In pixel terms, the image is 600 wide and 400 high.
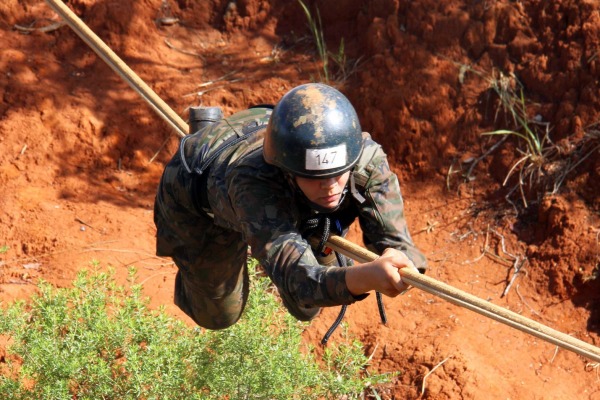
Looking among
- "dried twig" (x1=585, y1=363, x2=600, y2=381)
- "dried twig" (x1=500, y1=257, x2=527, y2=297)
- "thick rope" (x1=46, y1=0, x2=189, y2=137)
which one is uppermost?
"thick rope" (x1=46, y1=0, x2=189, y2=137)

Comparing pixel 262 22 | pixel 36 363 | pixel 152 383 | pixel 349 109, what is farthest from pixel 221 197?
pixel 262 22

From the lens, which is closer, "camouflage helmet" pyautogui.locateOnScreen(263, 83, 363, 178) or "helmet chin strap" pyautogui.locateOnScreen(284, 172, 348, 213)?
"camouflage helmet" pyautogui.locateOnScreen(263, 83, 363, 178)

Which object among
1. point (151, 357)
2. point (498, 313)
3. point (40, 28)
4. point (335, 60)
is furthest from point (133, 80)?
point (40, 28)

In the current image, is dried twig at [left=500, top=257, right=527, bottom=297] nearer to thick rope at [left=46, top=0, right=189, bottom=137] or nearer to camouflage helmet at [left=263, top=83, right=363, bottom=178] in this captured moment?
thick rope at [left=46, top=0, right=189, bottom=137]

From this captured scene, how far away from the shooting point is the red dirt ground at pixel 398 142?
5844 millimetres

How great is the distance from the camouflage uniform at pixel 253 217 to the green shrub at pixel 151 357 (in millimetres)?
339

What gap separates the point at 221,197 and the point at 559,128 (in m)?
3.58

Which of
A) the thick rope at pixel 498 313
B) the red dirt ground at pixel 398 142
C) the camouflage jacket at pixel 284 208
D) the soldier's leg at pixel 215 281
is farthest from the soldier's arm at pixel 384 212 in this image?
the red dirt ground at pixel 398 142

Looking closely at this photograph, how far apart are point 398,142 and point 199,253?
120 inches

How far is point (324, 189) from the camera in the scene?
10.7ft

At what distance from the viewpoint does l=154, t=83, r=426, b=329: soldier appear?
9.82 ft

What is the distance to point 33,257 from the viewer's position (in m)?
6.27

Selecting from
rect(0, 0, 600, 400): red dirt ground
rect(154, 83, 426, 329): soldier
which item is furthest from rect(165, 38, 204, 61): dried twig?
rect(154, 83, 426, 329): soldier

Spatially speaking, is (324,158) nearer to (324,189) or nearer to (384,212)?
(324,189)
